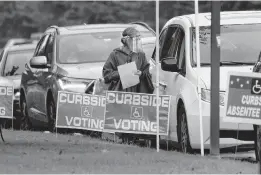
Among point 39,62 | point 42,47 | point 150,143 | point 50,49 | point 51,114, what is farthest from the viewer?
point 42,47

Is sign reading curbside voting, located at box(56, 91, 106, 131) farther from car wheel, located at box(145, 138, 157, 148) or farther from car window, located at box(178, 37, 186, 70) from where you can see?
car window, located at box(178, 37, 186, 70)

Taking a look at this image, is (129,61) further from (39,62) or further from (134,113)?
(39,62)

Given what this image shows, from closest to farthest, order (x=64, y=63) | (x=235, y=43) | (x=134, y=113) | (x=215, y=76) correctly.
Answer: (x=215, y=76) < (x=134, y=113) < (x=235, y=43) < (x=64, y=63)

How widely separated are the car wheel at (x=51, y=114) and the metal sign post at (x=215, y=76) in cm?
583

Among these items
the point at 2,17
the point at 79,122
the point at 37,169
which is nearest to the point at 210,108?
the point at 37,169

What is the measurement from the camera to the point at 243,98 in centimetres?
1247

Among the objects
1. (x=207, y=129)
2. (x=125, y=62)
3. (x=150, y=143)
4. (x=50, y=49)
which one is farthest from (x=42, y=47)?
(x=207, y=129)

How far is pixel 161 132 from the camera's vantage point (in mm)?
14727

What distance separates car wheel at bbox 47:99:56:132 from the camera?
18.9m

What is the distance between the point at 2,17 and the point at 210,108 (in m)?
32.0

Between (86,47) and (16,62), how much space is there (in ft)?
15.9

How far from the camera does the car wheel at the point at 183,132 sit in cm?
1437

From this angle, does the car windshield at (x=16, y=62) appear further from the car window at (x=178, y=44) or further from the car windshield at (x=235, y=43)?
the car windshield at (x=235, y=43)

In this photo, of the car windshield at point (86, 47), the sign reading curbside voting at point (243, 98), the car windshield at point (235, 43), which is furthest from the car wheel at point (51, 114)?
the sign reading curbside voting at point (243, 98)
